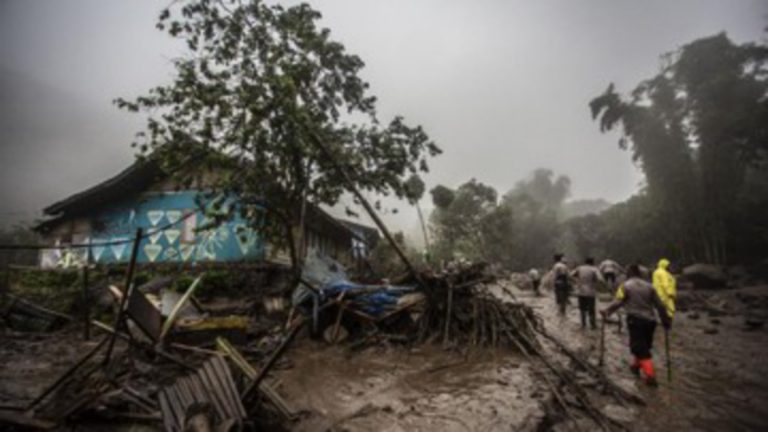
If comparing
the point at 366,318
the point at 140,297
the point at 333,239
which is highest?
the point at 333,239

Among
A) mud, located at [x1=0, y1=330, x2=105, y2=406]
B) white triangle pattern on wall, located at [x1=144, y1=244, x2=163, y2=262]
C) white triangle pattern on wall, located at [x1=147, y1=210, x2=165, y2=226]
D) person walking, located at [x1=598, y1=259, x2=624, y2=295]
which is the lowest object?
mud, located at [x1=0, y1=330, x2=105, y2=406]

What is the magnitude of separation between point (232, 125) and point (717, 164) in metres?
35.0

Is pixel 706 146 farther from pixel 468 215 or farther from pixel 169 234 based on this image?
pixel 169 234

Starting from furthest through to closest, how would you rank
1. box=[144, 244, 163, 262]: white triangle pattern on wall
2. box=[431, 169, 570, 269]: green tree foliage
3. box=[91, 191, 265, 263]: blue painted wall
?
1. box=[431, 169, 570, 269]: green tree foliage
2. box=[144, 244, 163, 262]: white triangle pattern on wall
3. box=[91, 191, 265, 263]: blue painted wall

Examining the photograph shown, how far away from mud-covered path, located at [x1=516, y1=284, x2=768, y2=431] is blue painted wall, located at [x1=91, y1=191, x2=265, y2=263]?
13.1 metres

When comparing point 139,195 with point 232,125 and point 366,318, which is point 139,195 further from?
point 366,318

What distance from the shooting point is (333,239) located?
2659cm

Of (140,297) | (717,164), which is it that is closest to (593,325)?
(140,297)

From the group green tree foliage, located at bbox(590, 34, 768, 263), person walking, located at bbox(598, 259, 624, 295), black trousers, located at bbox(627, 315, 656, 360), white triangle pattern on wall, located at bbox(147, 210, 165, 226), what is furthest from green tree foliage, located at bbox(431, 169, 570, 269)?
black trousers, located at bbox(627, 315, 656, 360)

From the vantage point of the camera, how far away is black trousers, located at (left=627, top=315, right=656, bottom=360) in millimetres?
6051

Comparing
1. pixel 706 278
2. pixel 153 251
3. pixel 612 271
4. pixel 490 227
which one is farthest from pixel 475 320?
pixel 490 227

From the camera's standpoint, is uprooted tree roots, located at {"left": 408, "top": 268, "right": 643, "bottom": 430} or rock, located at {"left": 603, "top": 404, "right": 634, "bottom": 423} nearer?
rock, located at {"left": 603, "top": 404, "right": 634, "bottom": 423}

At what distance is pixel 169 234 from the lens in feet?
54.5

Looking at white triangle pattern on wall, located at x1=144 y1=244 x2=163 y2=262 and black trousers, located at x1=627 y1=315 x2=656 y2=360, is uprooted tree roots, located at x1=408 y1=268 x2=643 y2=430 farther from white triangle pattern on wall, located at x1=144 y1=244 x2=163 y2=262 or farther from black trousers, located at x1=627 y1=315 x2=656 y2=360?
white triangle pattern on wall, located at x1=144 y1=244 x2=163 y2=262
